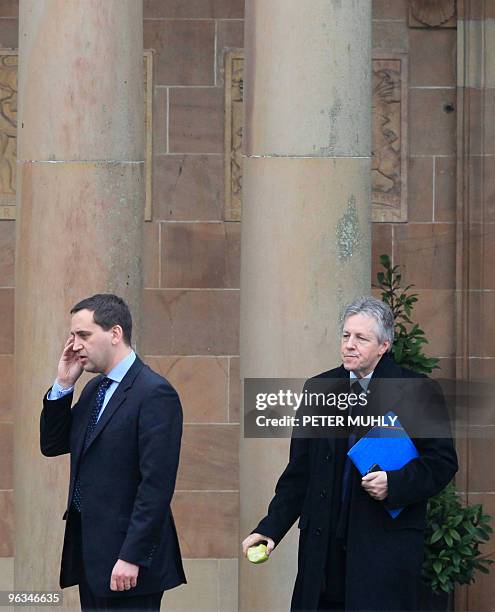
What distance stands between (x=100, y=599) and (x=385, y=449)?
1318 mm

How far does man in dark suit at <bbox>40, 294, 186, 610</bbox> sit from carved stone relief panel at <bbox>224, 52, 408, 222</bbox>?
4.67 metres

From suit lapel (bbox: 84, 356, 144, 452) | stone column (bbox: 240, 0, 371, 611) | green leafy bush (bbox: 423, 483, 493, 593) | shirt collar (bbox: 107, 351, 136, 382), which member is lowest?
green leafy bush (bbox: 423, 483, 493, 593)

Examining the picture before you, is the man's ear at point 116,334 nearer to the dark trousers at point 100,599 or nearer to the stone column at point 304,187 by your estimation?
the dark trousers at point 100,599

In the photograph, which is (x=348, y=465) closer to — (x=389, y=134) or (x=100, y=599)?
(x=100, y=599)

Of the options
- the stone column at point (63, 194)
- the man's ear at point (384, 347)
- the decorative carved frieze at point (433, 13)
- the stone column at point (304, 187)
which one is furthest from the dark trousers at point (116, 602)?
the decorative carved frieze at point (433, 13)

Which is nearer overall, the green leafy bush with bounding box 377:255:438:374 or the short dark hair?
the short dark hair

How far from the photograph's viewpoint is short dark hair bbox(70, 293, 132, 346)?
6113 millimetres

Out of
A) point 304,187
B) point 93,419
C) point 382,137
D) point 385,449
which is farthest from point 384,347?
point 382,137

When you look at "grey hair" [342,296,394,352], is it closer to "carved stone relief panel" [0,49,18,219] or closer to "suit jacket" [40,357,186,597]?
"suit jacket" [40,357,186,597]

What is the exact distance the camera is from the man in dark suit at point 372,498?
6027 millimetres

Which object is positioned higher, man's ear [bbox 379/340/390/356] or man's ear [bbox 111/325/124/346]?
man's ear [bbox 111/325/124/346]

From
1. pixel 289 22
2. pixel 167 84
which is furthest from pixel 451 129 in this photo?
pixel 289 22

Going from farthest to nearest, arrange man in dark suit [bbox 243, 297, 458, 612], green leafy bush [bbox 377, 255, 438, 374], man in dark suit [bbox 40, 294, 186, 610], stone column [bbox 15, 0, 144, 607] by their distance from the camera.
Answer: green leafy bush [bbox 377, 255, 438, 374] → stone column [bbox 15, 0, 144, 607] → man in dark suit [bbox 243, 297, 458, 612] → man in dark suit [bbox 40, 294, 186, 610]

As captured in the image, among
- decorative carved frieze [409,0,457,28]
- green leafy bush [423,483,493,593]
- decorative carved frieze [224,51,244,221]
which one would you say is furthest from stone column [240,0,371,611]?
decorative carved frieze [409,0,457,28]
